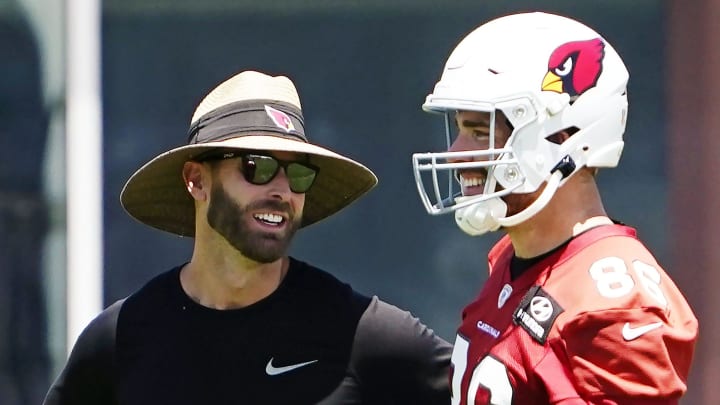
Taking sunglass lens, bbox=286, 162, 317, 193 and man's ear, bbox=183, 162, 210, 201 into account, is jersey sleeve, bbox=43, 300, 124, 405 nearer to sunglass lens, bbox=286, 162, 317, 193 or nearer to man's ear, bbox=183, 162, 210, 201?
man's ear, bbox=183, 162, 210, 201

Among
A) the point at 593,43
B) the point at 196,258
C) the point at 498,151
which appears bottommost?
the point at 196,258

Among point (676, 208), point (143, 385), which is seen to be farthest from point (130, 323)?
point (676, 208)

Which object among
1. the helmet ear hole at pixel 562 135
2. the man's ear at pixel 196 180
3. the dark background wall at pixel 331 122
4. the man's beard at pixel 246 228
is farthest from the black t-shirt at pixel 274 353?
the dark background wall at pixel 331 122

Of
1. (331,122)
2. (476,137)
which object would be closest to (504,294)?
(476,137)

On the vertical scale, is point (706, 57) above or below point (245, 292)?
above

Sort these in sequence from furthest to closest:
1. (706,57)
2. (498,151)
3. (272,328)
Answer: (706,57) < (272,328) < (498,151)

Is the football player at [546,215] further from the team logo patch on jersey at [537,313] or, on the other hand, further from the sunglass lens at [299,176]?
the sunglass lens at [299,176]

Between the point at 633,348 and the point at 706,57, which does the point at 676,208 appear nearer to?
the point at 706,57

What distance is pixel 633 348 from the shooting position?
288 centimetres

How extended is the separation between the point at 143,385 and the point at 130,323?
0.16 m

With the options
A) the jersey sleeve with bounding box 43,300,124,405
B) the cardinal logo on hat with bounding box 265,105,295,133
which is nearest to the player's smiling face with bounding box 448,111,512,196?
the cardinal logo on hat with bounding box 265,105,295,133

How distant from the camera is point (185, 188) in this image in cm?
382

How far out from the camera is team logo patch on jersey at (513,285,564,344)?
9.81ft

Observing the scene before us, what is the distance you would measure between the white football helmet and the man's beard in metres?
0.44
